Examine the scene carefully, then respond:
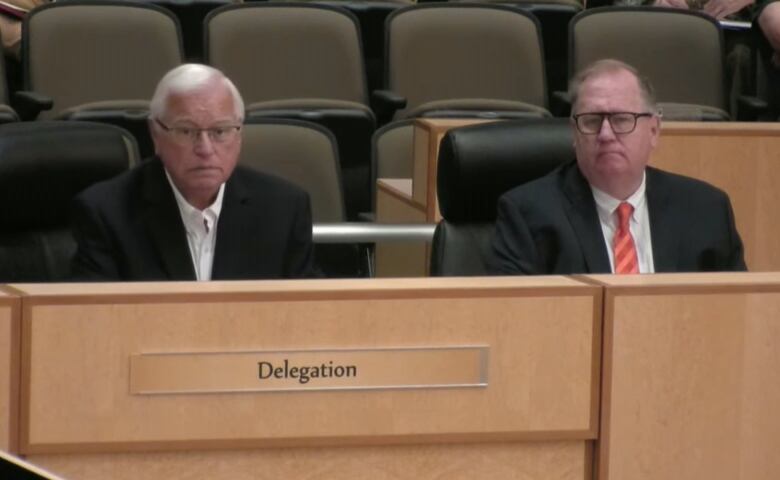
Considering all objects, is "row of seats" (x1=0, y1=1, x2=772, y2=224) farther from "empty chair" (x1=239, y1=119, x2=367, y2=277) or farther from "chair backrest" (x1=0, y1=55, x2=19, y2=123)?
"empty chair" (x1=239, y1=119, x2=367, y2=277)

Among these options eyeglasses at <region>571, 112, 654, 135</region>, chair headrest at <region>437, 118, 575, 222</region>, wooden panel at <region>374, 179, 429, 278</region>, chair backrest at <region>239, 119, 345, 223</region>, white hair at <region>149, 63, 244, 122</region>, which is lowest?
wooden panel at <region>374, 179, 429, 278</region>

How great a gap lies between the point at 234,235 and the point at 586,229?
0.69 metres

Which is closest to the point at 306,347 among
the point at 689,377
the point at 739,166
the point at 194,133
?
the point at 689,377

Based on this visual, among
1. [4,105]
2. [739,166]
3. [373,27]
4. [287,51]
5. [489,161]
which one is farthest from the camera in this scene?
[373,27]

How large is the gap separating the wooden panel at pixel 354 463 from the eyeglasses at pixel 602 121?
1144 mm

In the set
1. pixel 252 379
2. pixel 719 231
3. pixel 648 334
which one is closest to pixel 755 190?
pixel 719 231

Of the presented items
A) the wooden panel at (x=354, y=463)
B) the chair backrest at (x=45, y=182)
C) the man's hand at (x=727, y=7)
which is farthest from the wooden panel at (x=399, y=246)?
the man's hand at (x=727, y=7)

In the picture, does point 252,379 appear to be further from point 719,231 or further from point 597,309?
point 719,231

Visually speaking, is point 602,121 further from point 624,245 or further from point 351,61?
point 351,61

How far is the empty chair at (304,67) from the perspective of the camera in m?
5.34

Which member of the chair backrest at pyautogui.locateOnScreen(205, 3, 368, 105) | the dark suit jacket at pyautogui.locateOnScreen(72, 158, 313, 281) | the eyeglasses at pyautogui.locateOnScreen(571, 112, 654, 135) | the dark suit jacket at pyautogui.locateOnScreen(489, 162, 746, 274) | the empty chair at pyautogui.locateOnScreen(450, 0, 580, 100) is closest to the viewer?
the dark suit jacket at pyautogui.locateOnScreen(72, 158, 313, 281)

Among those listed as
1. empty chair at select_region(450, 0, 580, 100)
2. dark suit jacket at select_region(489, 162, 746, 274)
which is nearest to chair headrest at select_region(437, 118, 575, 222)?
dark suit jacket at select_region(489, 162, 746, 274)

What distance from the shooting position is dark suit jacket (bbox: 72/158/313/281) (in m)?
3.07

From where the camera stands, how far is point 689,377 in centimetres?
226
